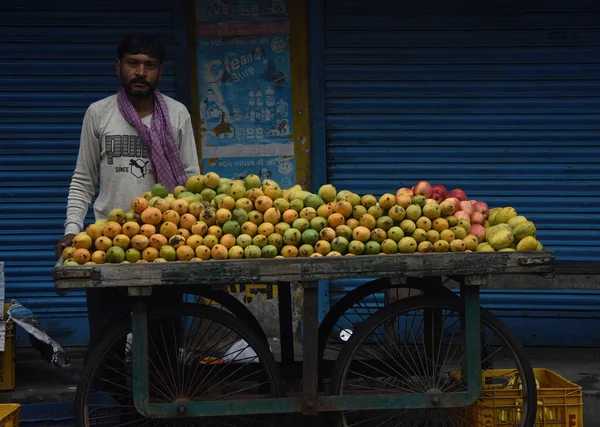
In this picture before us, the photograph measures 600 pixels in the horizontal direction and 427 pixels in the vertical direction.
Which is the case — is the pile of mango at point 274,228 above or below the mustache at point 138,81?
below

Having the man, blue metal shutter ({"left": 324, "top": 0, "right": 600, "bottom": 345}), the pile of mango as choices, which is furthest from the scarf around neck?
blue metal shutter ({"left": 324, "top": 0, "right": 600, "bottom": 345})

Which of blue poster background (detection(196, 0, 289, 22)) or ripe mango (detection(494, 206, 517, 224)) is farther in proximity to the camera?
blue poster background (detection(196, 0, 289, 22))

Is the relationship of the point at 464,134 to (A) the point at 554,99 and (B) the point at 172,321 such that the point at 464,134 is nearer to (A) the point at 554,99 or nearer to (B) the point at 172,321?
(A) the point at 554,99

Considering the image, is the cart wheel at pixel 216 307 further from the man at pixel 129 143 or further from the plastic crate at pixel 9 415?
the man at pixel 129 143

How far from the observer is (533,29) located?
6.70 meters

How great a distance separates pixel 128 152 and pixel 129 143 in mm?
51

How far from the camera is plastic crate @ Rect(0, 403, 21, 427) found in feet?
13.3

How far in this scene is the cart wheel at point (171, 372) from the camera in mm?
4191

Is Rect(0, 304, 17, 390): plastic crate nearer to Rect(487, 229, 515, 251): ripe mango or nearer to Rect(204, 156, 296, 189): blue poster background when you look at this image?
Rect(204, 156, 296, 189): blue poster background

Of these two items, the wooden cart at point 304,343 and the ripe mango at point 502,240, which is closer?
the wooden cart at point 304,343

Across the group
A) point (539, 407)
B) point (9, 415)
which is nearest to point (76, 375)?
point (9, 415)

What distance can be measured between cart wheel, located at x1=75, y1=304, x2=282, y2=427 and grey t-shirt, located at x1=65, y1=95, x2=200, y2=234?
0.78 meters

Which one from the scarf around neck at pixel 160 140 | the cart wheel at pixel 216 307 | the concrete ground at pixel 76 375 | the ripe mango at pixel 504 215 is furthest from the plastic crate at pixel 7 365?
the ripe mango at pixel 504 215

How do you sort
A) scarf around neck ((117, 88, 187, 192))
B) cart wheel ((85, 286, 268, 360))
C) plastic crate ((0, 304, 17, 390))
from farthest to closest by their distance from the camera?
plastic crate ((0, 304, 17, 390)) → scarf around neck ((117, 88, 187, 192)) → cart wheel ((85, 286, 268, 360))
